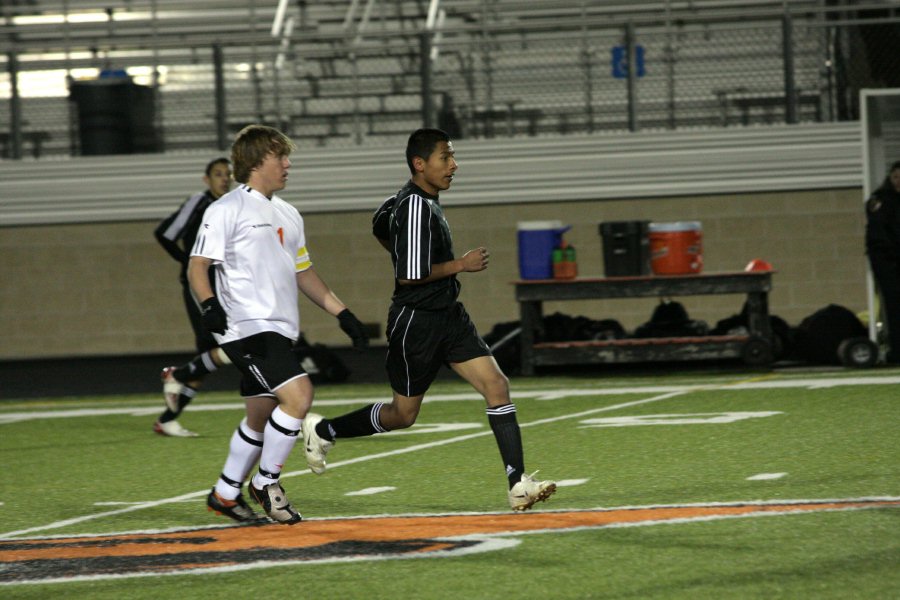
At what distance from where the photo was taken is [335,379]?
49.6 feet

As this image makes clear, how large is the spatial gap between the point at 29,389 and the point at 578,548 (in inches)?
464

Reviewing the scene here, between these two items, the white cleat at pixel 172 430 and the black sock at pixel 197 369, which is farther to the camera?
the white cleat at pixel 172 430

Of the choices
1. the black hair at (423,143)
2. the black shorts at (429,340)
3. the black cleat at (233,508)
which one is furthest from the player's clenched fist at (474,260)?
the black cleat at (233,508)

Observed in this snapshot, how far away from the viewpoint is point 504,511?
6.49 metres

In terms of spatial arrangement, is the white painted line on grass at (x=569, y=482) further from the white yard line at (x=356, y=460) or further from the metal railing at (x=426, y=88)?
the metal railing at (x=426, y=88)

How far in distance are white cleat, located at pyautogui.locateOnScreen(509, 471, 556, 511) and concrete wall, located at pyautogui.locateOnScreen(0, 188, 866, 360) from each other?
12.3 metres

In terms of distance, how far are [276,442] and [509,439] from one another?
108 centimetres

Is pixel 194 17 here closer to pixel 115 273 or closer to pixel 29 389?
pixel 115 273

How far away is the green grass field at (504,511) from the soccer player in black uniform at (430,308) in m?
0.55

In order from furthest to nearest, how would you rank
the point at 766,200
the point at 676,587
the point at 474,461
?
the point at 766,200
the point at 474,461
the point at 676,587

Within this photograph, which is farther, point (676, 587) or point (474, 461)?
point (474, 461)

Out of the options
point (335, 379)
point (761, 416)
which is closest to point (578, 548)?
point (761, 416)

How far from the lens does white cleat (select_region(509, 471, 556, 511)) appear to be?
20.2 feet

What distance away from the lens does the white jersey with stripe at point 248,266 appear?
627 centimetres
